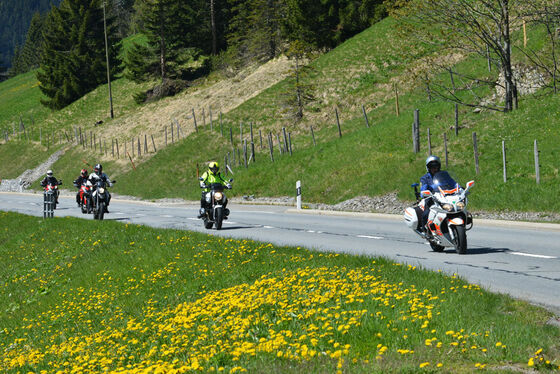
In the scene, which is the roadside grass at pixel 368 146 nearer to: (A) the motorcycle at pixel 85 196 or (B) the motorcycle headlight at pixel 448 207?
(B) the motorcycle headlight at pixel 448 207

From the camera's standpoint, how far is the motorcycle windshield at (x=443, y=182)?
12375 millimetres

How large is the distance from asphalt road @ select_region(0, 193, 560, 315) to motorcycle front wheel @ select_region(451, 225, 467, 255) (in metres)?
0.15

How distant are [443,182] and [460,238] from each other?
3.70 feet

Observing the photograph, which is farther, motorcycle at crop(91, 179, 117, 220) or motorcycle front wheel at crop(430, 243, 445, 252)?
motorcycle at crop(91, 179, 117, 220)

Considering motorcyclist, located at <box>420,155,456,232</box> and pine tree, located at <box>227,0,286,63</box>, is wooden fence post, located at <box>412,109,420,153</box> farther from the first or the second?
pine tree, located at <box>227,0,286,63</box>

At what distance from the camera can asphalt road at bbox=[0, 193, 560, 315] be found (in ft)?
32.3

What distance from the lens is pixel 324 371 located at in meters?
5.45

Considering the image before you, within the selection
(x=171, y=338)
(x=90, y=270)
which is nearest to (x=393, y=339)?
(x=171, y=338)

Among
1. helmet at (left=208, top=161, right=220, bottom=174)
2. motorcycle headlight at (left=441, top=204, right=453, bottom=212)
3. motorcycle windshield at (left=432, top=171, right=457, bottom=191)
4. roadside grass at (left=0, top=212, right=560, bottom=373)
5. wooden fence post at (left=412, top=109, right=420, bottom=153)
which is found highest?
wooden fence post at (left=412, top=109, right=420, bottom=153)

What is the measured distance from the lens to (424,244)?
48.1 feet

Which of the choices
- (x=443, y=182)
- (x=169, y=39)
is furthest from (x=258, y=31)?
(x=443, y=182)

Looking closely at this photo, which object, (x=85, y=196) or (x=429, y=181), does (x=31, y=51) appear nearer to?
(x=85, y=196)

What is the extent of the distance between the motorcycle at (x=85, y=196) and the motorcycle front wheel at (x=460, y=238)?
1935 cm

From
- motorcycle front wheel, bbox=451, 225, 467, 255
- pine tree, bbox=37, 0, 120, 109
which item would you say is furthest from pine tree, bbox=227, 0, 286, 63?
motorcycle front wheel, bbox=451, 225, 467, 255
